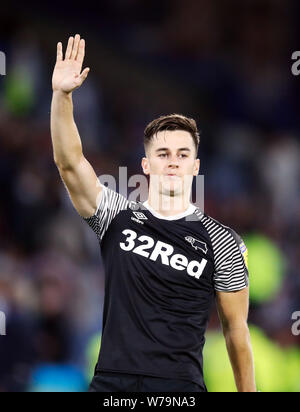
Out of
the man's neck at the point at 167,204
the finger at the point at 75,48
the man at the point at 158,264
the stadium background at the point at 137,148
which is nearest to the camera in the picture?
the man at the point at 158,264

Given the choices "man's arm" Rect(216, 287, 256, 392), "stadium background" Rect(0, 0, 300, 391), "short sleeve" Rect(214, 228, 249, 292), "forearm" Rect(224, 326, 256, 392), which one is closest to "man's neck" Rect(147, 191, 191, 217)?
"short sleeve" Rect(214, 228, 249, 292)

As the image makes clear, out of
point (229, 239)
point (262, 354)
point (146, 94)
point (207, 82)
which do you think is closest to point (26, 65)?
point (146, 94)

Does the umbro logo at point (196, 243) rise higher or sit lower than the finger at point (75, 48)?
lower

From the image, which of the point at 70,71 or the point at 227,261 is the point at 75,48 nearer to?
the point at 70,71

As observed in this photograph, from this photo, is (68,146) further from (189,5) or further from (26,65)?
(189,5)

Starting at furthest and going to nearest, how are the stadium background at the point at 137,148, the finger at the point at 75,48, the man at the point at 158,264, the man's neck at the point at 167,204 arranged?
the stadium background at the point at 137,148 → the man's neck at the point at 167,204 → the finger at the point at 75,48 → the man at the point at 158,264

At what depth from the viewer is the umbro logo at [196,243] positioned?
3.98m

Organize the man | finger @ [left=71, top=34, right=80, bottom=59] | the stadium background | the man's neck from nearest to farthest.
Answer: the man → finger @ [left=71, top=34, right=80, bottom=59] → the man's neck → the stadium background

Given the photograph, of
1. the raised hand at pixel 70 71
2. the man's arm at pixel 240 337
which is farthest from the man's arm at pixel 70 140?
the man's arm at pixel 240 337

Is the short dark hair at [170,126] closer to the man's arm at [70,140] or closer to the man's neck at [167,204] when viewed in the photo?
the man's neck at [167,204]

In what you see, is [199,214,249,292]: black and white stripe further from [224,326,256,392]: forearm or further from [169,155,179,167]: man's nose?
[169,155,179,167]: man's nose

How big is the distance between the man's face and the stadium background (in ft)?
9.00

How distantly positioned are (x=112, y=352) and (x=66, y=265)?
461cm

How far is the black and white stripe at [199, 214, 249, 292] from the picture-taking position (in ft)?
13.1
